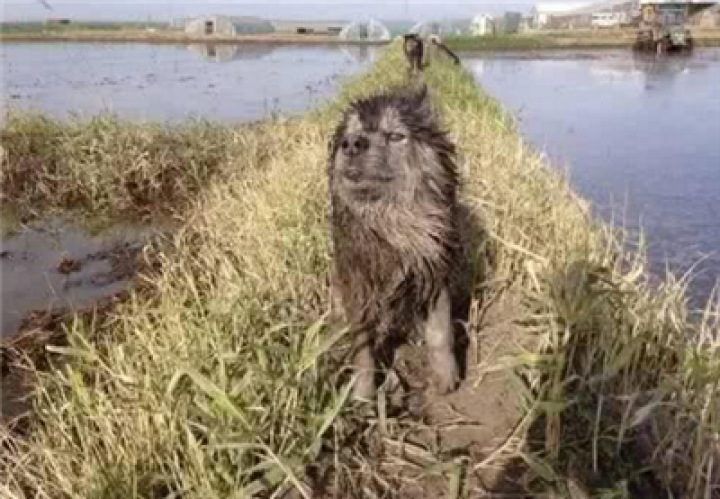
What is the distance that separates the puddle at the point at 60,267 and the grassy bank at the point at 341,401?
76.5 inches

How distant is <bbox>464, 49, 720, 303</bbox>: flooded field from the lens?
667 cm

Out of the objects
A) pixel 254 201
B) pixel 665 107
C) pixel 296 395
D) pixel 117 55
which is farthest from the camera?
pixel 117 55

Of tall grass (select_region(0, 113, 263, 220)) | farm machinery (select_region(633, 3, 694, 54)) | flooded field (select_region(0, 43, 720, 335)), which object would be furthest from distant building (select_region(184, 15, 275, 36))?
tall grass (select_region(0, 113, 263, 220))

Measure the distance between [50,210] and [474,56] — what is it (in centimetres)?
2838

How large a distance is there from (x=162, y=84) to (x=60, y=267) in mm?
11799

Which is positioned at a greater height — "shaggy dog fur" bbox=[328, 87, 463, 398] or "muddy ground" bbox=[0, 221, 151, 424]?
"shaggy dog fur" bbox=[328, 87, 463, 398]

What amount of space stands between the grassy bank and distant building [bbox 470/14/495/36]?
47.8 metres

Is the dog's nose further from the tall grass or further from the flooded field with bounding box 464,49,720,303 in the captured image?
the tall grass

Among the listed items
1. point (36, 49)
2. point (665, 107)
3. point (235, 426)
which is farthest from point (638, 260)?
point (36, 49)

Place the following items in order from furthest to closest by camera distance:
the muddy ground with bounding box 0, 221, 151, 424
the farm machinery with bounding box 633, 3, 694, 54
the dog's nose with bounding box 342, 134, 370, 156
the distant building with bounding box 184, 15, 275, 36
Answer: the distant building with bounding box 184, 15, 275, 36, the farm machinery with bounding box 633, 3, 694, 54, the muddy ground with bounding box 0, 221, 151, 424, the dog's nose with bounding box 342, 134, 370, 156

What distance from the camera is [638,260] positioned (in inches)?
147

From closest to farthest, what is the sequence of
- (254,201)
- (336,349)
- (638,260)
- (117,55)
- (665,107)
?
(336,349)
(638,260)
(254,201)
(665,107)
(117,55)

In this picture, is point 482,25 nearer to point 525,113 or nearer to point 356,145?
point 525,113

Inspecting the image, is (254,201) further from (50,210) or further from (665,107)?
(665,107)
